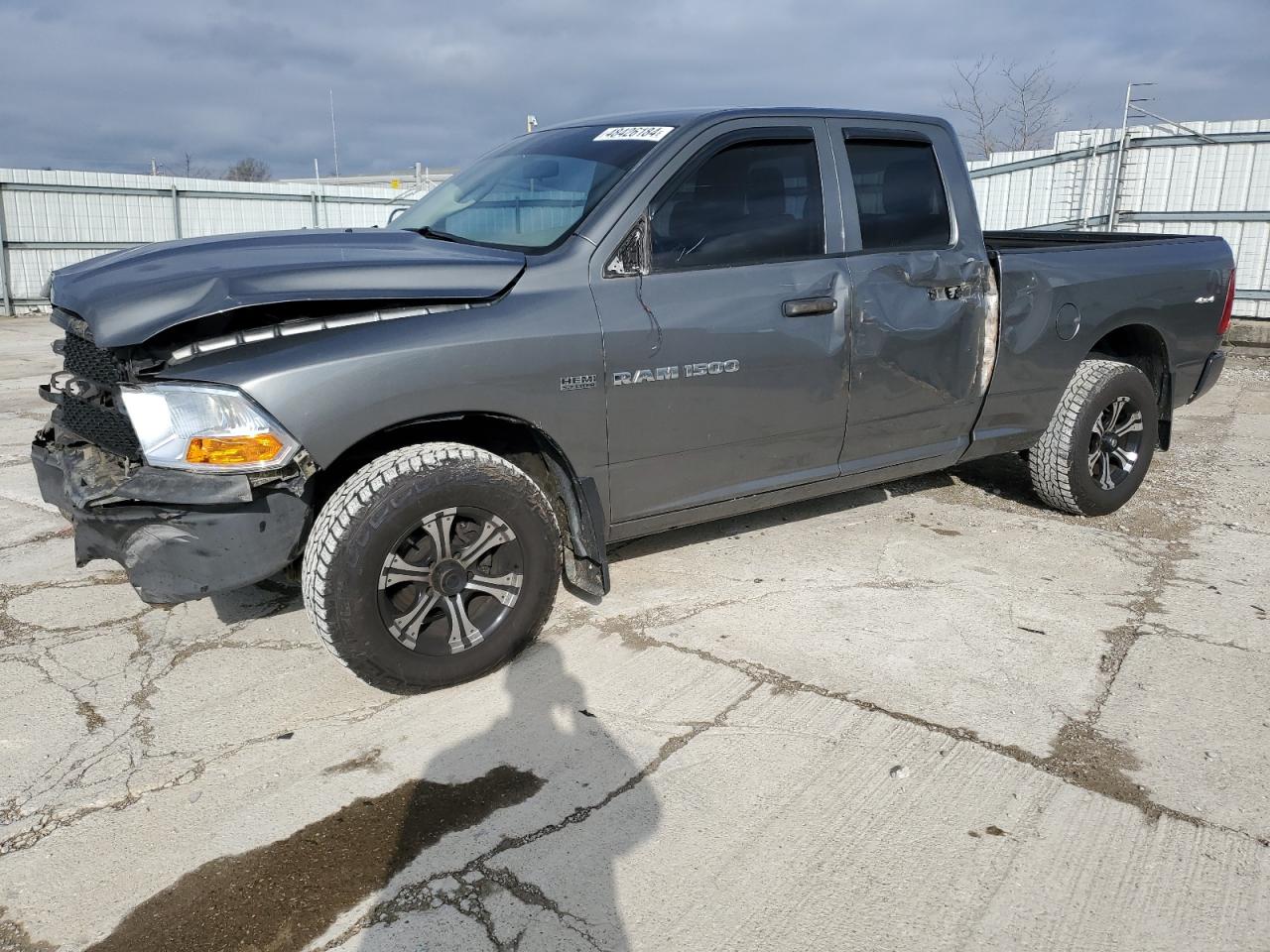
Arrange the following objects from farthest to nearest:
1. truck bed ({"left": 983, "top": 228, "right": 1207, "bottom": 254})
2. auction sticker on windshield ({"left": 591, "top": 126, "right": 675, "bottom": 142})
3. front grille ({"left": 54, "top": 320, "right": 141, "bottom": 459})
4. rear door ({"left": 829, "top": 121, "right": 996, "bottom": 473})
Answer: truck bed ({"left": 983, "top": 228, "right": 1207, "bottom": 254}) → rear door ({"left": 829, "top": 121, "right": 996, "bottom": 473}) → auction sticker on windshield ({"left": 591, "top": 126, "right": 675, "bottom": 142}) → front grille ({"left": 54, "top": 320, "right": 141, "bottom": 459})

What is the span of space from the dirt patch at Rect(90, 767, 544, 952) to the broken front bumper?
780 mm

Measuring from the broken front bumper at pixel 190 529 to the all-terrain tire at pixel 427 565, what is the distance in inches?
4.8

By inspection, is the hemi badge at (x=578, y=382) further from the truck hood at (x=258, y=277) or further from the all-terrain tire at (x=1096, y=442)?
the all-terrain tire at (x=1096, y=442)

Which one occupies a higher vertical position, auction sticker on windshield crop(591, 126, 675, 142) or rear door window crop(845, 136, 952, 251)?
auction sticker on windshield crop(591, 126, 675, 142)

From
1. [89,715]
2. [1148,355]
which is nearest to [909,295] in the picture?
[1148,355]

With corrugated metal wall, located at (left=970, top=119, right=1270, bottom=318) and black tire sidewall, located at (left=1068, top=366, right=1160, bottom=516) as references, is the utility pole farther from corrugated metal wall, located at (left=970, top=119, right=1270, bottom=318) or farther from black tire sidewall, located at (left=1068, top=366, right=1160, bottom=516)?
black tire sidewall, located at (left=1068, top=366, right=1160, bottom=516)

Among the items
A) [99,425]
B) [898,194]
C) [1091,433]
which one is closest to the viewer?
[99,425]

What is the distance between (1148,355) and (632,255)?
340cm

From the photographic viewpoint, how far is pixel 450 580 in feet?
10.1

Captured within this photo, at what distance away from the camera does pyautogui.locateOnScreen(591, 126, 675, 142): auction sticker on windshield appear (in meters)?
3.56

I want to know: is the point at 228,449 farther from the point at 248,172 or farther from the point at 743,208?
the point at 248,172

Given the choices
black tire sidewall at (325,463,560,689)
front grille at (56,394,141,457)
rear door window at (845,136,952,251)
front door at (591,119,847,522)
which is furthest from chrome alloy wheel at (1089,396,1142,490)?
front grille at (56,394,141,457)

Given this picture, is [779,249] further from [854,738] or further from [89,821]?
[89,821]

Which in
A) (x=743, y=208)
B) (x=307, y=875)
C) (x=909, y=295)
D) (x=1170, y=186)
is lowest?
(x=307, y=875)
